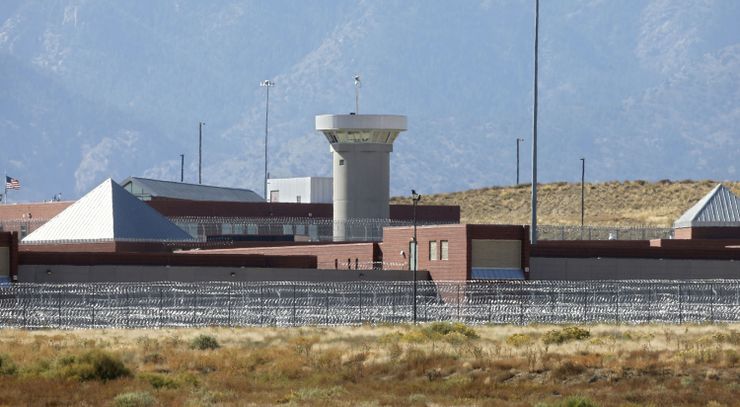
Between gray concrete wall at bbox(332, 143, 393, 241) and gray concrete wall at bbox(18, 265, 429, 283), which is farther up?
gray concrete wall at bbox(332, 143, 393, 241)

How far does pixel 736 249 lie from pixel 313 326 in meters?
35.4

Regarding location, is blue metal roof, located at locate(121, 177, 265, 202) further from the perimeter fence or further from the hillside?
the perimeter fence

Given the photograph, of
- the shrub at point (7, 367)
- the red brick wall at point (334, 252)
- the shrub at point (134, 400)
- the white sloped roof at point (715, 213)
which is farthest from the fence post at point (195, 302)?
the white sloped roof at point (715, 213)

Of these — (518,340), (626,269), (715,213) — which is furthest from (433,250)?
(715,213)

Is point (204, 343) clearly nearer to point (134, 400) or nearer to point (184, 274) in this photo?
point (134, 400)

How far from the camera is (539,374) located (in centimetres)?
5022

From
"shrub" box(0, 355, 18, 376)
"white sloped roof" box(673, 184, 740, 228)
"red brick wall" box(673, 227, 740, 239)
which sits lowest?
"shrub" box(0, 355, 18, 376)

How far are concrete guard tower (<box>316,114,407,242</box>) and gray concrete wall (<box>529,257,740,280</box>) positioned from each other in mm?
24246

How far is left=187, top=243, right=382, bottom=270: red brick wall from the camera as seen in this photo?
303 ft

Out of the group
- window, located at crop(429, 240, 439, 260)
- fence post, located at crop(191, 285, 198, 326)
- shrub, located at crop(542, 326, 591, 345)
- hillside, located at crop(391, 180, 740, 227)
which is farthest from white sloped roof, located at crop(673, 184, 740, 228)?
shrub, located at crop(542, 326, 591, 345)

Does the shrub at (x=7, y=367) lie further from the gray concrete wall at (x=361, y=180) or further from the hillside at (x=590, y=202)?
the hillside at (x=590, y=202)

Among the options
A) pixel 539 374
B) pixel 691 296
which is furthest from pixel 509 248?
pixel 539 374

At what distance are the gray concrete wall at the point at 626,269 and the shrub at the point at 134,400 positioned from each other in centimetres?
4580

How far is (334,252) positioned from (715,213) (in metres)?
31.7
